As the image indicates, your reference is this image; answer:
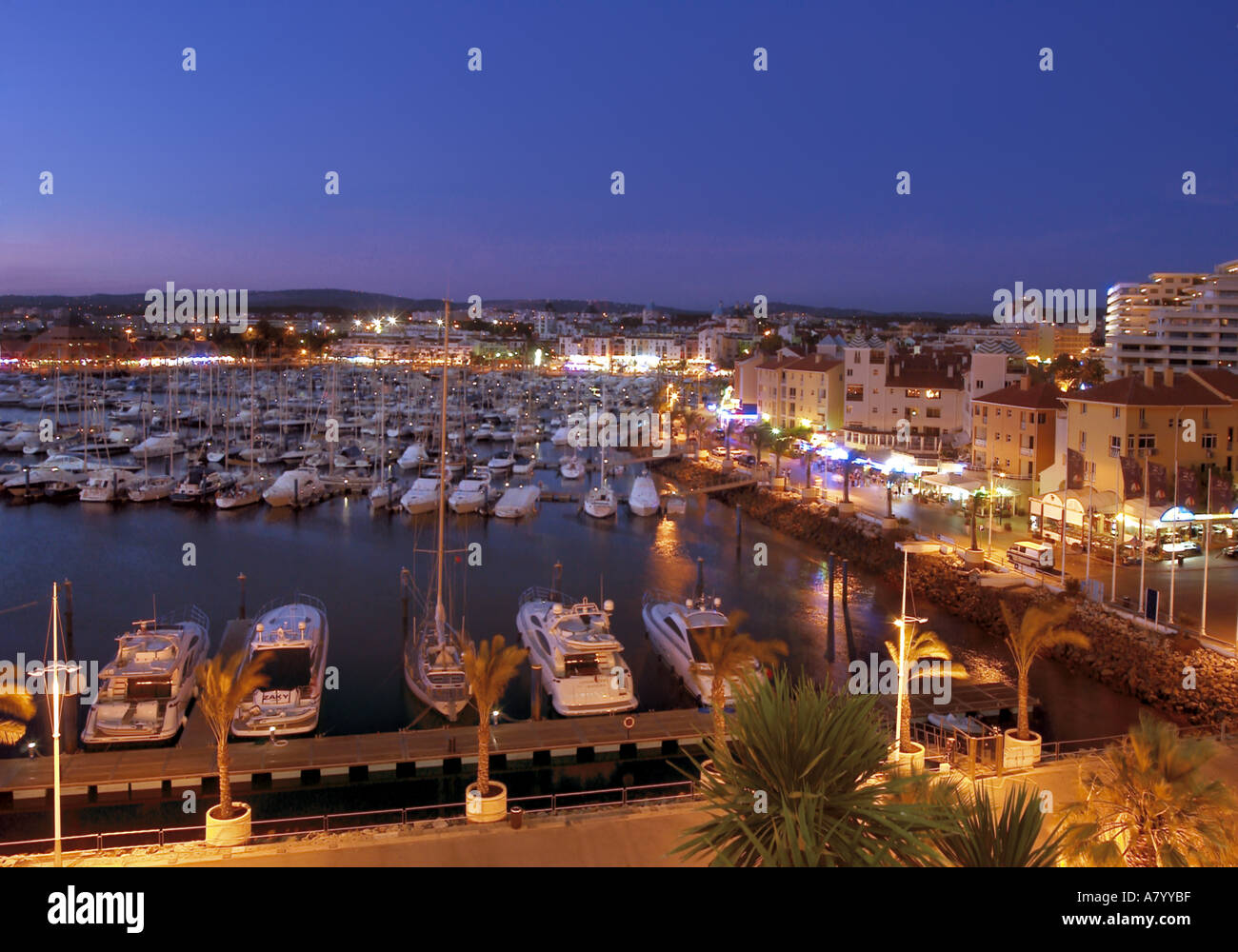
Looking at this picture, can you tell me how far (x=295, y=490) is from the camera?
2502 centimetres

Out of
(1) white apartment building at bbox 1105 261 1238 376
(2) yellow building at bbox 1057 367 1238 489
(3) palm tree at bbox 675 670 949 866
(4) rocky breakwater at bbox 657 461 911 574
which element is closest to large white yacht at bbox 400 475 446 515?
(4) rocky breakwater at bbox 657 461 911 574

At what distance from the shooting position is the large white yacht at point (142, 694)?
10.1 meters

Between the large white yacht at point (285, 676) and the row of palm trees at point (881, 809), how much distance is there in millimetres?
6998

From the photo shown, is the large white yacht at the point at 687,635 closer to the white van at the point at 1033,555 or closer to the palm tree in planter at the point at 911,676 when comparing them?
the palm tree in planter at the point at 911,676

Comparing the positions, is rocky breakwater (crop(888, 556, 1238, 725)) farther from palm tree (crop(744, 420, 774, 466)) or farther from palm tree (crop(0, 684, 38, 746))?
palm tree (crop(744, 420, 774, 466))

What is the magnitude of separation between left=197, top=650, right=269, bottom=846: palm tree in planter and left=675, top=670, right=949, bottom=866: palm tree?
3.60 meters

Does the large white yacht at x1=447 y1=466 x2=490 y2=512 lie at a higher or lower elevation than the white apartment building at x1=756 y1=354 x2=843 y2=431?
lower

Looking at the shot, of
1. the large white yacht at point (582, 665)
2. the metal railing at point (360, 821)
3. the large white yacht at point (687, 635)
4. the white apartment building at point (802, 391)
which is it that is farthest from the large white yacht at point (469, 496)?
the metal railing at point (360, 821)

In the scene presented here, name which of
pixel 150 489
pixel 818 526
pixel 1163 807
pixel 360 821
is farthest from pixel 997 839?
pixel 150 489

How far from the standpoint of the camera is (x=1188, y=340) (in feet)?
111

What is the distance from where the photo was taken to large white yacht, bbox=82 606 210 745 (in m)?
10.1

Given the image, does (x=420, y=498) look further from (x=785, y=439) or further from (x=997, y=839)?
(x=997, y=839)

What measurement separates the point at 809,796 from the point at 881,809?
34 cm
